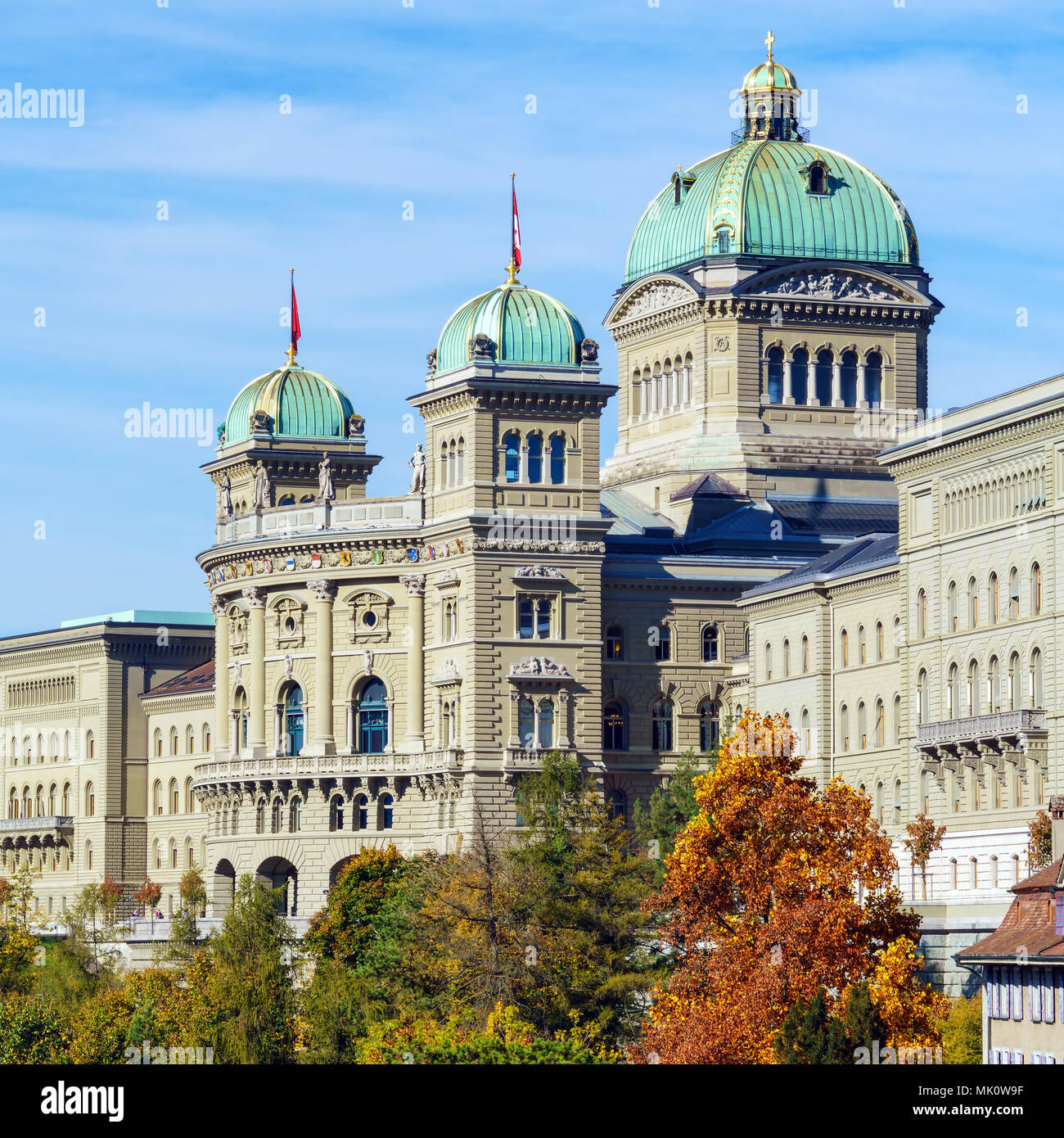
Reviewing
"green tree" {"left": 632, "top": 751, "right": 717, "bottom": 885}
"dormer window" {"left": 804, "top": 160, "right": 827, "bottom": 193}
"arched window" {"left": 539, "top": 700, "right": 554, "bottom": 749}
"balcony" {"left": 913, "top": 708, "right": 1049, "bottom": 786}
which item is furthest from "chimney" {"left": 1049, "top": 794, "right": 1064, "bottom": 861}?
"dormer window" {"left": 804, "top": 160, "right": 827, "bottom": 193}

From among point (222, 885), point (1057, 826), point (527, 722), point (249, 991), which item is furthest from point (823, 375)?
point (1057, 826)

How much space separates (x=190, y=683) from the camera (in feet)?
593

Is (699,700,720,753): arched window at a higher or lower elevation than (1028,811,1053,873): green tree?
higher

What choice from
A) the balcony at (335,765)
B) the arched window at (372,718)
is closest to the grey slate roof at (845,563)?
the balcony at (335,765)

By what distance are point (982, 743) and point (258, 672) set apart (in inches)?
2148

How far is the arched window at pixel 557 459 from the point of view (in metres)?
139

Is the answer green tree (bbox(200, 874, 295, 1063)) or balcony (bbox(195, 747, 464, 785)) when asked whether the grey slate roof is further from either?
green tree (bbox(200, 874, 295, 1063))

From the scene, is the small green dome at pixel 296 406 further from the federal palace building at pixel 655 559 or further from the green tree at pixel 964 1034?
the green tree at pixel 964 1034

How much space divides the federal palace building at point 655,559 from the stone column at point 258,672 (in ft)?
0.58

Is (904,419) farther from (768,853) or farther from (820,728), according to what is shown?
(768,853)

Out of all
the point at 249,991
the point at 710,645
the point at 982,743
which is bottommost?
the point at 249,991

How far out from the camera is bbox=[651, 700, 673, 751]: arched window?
143 metres

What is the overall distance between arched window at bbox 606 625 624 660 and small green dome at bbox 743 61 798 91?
1496 inches

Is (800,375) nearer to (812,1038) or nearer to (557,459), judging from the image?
(557,459)
